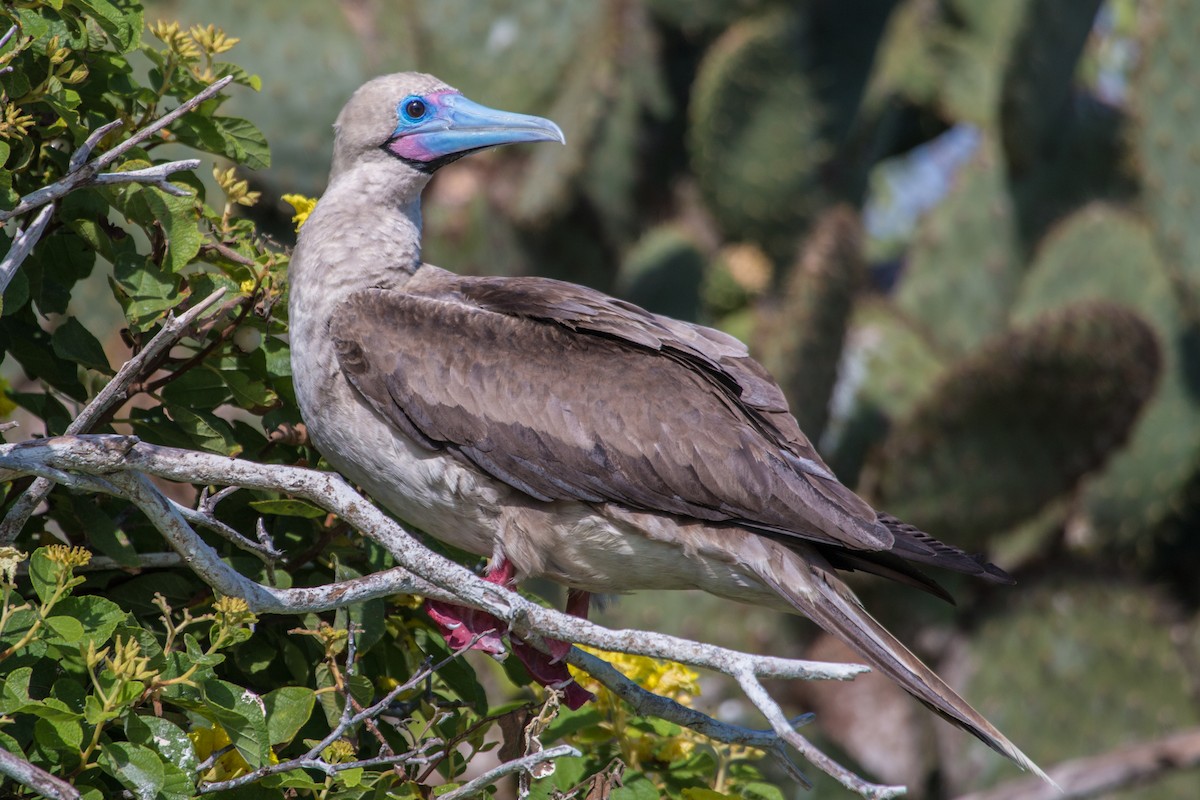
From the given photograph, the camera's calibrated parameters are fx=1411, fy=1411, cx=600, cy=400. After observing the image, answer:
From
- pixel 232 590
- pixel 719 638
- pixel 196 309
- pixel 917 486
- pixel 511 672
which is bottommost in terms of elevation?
pixel 719 638

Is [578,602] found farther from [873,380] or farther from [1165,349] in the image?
[1165,349]

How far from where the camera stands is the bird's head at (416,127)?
14.4 feet

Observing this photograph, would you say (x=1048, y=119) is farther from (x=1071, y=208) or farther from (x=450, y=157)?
(x=450, y=157)

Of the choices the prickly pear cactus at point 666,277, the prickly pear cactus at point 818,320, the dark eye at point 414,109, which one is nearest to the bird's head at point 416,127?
the dark eye at point 414,109

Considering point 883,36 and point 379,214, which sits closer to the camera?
point 379,214

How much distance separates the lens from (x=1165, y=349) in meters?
9.39

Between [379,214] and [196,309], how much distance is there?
1262mm

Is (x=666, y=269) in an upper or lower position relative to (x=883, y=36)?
lower

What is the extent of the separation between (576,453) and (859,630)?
871 mm

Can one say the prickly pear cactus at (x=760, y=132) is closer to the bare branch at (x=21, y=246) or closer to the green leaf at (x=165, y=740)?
the bare branch at (x=21, y=246)

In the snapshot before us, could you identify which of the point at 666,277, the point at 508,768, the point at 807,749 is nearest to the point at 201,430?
the point at 508,768

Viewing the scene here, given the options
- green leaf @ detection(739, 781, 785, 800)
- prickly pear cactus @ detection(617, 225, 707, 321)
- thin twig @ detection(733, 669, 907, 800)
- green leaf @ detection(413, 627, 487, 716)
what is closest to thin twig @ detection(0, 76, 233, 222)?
green leaf @ detection(413, 627, 487, 716)

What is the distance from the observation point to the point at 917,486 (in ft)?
29.0

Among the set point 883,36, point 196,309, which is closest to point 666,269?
point 883,36
